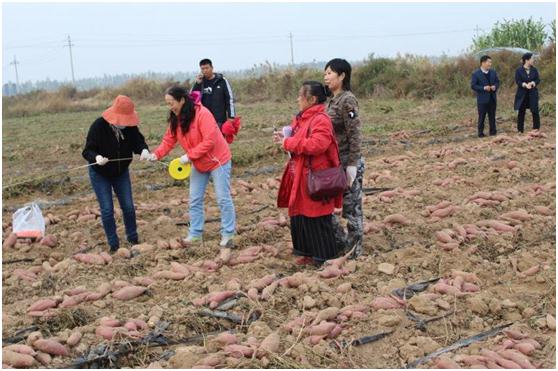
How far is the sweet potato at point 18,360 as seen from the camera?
10.8 feet

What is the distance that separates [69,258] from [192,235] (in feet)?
3.20

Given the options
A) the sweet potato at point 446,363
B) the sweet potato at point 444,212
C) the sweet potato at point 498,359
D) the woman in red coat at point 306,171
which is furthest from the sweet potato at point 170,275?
the sweet potato at point 444,212

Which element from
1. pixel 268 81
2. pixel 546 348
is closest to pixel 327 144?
pixel 546 348

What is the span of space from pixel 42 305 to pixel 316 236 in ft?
6.17

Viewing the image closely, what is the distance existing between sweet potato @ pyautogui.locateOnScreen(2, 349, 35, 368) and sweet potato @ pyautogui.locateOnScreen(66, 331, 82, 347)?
220 mm

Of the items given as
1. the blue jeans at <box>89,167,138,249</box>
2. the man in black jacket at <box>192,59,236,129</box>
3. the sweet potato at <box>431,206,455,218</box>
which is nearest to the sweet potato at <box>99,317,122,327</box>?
the blue jeans at <box>89,167,138,249</box>

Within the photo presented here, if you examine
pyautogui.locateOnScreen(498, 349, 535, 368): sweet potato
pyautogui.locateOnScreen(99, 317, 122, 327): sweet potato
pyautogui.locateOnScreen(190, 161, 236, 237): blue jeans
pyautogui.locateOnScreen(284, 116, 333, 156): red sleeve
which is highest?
pyautogui.locateOnScreen(284, 116, 333, 156): red sleeve

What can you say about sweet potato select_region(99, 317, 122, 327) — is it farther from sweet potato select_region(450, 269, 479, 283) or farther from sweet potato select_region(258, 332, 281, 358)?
sweet potato select_region(450, 269, 479, 283)

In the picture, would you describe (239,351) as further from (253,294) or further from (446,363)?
(446,363)

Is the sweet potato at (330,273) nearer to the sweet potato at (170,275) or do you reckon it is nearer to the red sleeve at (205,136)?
the sweet potato at (170,275)

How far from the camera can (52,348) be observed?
3418mm

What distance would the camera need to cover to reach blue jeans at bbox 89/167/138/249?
5.31m

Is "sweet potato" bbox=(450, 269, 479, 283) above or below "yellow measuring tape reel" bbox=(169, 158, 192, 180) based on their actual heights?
below

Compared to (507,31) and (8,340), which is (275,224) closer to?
(8,340)
